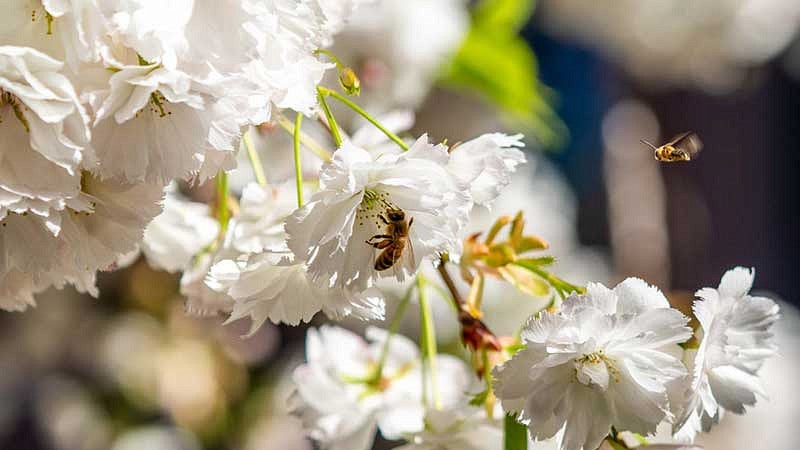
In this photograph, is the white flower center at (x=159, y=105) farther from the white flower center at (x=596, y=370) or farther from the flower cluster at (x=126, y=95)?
the white flower center at (x=596, y=370)

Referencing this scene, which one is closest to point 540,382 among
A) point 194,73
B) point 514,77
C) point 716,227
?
point 194,73

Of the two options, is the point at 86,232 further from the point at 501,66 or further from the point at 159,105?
the point at 501,66

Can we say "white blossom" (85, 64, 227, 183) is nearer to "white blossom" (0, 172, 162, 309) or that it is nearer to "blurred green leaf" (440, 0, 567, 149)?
"white blossom" (0, 172, 162, 309)

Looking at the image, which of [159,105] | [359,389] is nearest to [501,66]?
[359,389]

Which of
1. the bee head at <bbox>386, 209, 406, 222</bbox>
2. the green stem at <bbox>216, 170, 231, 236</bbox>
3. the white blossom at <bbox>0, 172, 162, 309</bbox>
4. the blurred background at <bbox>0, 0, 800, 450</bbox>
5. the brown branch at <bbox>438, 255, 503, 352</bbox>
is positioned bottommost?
the blurred background at <bbox>0, 0, 800, 450</bbox>

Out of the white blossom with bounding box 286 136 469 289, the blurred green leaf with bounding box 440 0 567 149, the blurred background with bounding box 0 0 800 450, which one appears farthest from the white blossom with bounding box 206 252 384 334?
the blurred green leaf with bounding box 440 0 567 149

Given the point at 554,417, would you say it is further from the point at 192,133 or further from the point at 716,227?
the point at 716,227

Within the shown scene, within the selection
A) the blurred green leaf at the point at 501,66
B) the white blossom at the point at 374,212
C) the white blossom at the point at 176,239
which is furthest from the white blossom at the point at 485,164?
the blurred green leaf at the point at 501,66
